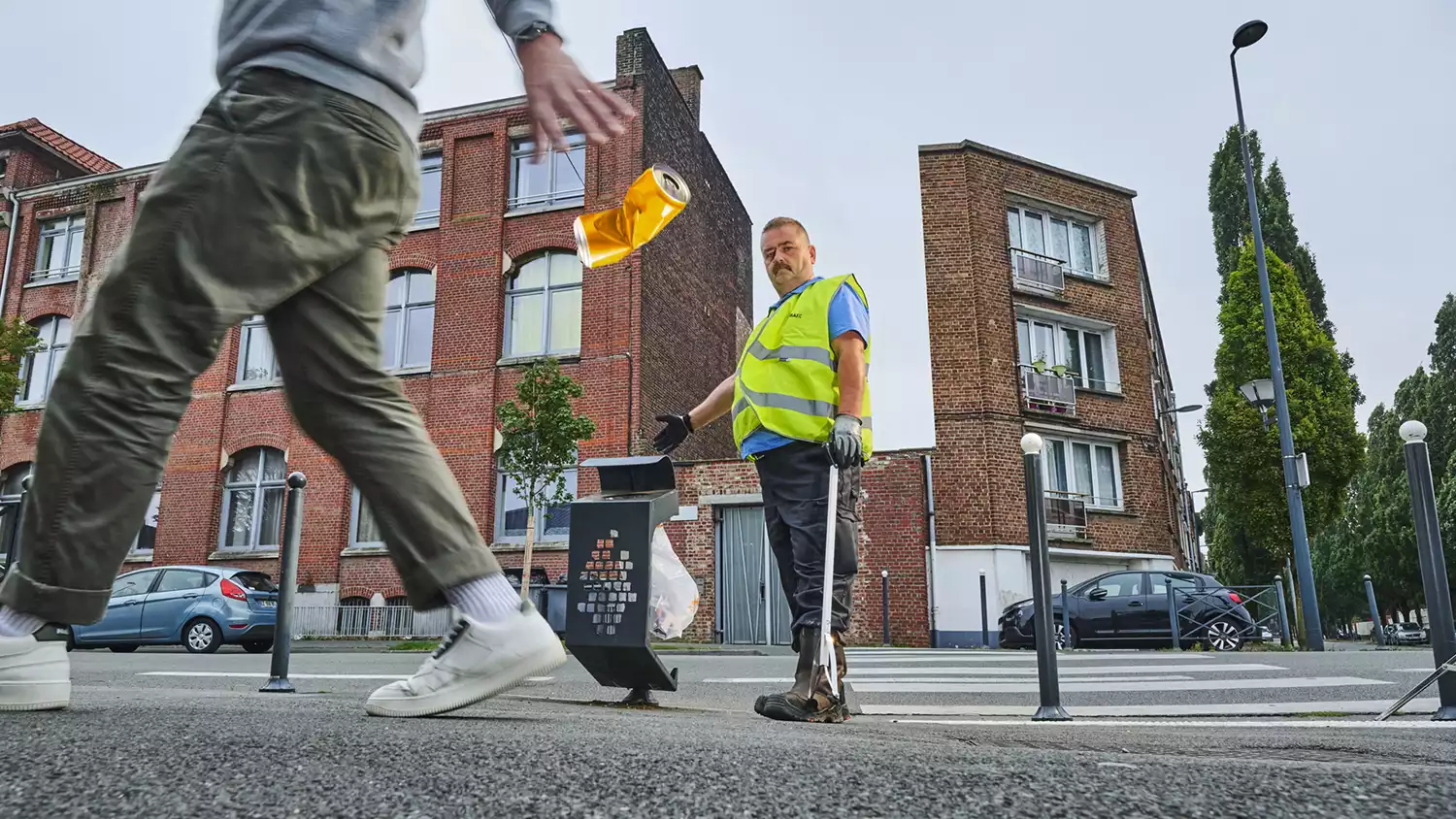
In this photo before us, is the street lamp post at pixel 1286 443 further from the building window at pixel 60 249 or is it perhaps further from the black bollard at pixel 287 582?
the building window at pixel 60 249

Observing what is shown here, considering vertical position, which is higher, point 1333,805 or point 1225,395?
point 1225,395

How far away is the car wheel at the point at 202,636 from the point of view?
14.1 m

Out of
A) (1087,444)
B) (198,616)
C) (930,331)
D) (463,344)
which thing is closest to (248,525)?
(463,344)

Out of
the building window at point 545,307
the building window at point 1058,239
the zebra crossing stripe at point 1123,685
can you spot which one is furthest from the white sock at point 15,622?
the building window at point 1058,239

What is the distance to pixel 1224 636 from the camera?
51.2ft

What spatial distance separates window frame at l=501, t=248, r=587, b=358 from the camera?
68.1ft

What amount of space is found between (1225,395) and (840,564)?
79.8 ft

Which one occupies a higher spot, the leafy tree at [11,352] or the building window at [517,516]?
the leafy tree at [11,352]

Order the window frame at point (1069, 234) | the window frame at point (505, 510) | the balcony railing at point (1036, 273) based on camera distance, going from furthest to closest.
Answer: the window frame at point (1069, 234)
the balcony railing at point (1036, 273)
the window frame at point (505, 510)

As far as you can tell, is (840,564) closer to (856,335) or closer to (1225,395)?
(856,335)

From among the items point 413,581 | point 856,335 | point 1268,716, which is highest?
point 856,335

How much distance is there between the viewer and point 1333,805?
3.67 feet

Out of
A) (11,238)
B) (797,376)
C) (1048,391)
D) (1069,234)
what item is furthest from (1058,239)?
(11,238)

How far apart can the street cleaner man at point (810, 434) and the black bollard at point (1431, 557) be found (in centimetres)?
229
